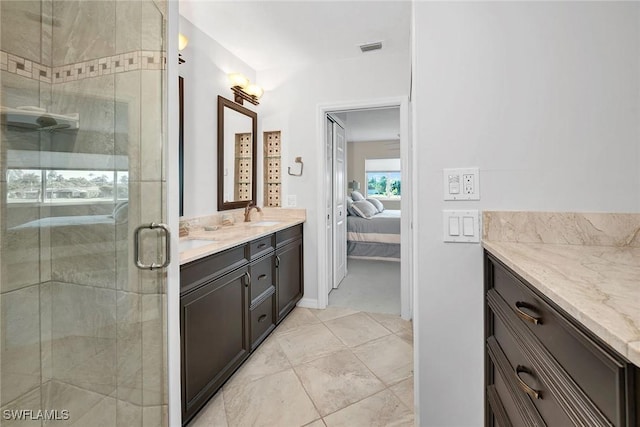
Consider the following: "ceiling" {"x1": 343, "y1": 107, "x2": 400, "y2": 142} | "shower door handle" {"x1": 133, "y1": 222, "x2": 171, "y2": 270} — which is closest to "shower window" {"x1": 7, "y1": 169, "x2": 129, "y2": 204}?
"shower door handle" {"x1": 133, "y1": 222, "x2": 171, "y2": 270}

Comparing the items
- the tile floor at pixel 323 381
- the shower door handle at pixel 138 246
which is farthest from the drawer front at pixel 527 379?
the shower door handle at pixel 138 246

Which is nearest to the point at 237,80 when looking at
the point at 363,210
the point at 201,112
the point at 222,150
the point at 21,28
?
the point at 201,112

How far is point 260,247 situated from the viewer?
89.4 inches

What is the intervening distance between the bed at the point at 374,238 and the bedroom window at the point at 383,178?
318 cm

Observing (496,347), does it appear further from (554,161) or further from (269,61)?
(269,61)

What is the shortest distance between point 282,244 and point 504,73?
2022mm

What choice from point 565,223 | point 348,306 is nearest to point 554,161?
point 565,223

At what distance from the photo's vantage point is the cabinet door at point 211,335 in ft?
4.89

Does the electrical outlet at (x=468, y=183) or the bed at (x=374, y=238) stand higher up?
the electrical outlet at (x=468, y=183)

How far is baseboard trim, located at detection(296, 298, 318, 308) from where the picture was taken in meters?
3.16

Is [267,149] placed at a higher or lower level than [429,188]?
higher

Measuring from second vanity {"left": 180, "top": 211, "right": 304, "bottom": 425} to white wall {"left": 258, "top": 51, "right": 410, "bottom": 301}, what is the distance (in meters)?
0.47

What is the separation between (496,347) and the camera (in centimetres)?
106

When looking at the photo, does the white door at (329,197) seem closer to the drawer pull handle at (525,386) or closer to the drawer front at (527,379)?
the drawer front at (527,379)
